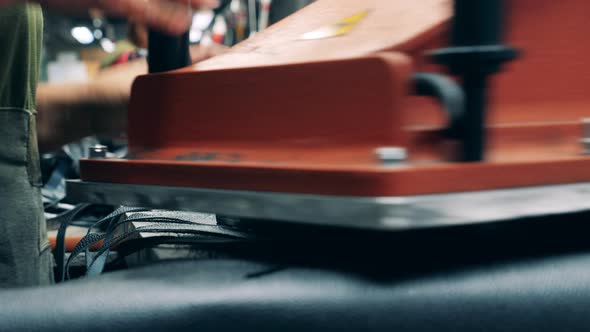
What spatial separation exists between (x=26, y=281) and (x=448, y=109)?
765mm

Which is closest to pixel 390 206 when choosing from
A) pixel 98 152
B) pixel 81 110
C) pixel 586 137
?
pixel 586 137

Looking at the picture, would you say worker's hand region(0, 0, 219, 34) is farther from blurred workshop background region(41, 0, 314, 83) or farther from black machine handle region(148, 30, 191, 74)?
black machine handle region(148, 30, 191, 74)

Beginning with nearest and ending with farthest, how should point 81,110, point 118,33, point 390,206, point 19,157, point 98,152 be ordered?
point 390,206
point 98,152
point 19,157
point 81,110
point 118,33

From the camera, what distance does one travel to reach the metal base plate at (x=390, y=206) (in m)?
0.56

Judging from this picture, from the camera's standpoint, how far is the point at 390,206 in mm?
551

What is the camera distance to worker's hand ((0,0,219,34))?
0.65 meters

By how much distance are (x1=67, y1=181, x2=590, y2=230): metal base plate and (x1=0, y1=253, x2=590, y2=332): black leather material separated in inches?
2.4

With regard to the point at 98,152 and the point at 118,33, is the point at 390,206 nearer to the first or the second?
the point at 98,152

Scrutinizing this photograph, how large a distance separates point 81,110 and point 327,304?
1462 millimetres

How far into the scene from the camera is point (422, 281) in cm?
62

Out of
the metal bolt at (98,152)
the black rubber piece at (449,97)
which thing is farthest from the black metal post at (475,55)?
the metal bolt at (98,152)

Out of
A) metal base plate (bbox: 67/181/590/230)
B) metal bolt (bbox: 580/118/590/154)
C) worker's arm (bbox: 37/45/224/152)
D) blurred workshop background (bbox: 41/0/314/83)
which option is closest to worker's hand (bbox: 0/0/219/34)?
blurred workshop background (bbox: 41/0/314/83)

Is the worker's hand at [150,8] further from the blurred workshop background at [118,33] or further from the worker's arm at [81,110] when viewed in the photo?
the worker's arm at [81,110]

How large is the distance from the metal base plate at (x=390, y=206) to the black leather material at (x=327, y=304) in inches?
2.4
